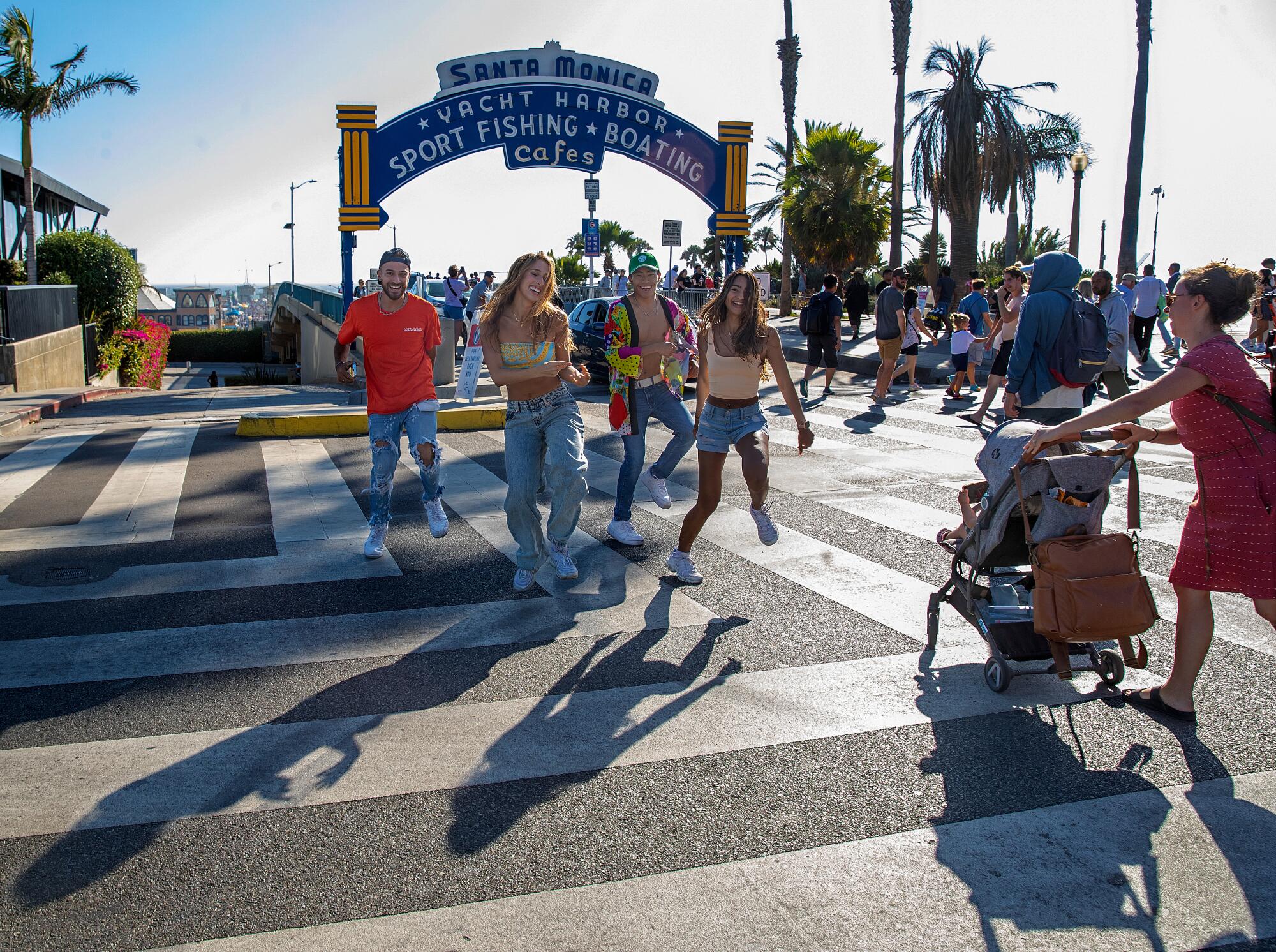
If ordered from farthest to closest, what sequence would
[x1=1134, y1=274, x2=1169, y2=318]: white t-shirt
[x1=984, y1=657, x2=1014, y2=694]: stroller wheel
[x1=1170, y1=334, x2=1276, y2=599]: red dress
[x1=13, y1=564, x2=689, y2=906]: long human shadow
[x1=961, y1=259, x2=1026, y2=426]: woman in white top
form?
[x1=1134, y1=274, x2=1169, y2=318]: white t-shirt
[x1=961, y1=259, x2=1026, y2=426]: woman in white top
[x1=984, y1=657, x2=1014, y2=694]: stroller wheel
[x1=1170, y1=334, x2=1276, y2=599]: red dress
[x1=13, y1=564, x2=689, y2=906]: long human shadow

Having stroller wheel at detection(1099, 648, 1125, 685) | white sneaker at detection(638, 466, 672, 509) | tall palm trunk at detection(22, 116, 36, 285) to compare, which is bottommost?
stroller wheel at detection(1099, 648, 1125, 685)

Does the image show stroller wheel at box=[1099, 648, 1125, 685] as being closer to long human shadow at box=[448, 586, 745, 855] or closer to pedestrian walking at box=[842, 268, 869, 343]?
long human shadow at box=[448, 586, 745, 855]

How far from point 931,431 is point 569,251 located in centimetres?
7120

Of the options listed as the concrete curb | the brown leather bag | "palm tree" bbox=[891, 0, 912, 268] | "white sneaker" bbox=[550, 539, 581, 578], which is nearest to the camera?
the brown leather bag

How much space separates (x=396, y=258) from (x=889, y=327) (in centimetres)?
1045

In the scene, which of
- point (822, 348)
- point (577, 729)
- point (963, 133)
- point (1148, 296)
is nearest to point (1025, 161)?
point (963, 133)

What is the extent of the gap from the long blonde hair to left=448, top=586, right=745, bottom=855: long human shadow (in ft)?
5.82

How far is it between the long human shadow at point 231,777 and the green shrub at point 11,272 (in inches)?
1003

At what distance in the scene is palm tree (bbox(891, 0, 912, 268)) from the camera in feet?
100

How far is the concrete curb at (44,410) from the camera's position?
508 inches

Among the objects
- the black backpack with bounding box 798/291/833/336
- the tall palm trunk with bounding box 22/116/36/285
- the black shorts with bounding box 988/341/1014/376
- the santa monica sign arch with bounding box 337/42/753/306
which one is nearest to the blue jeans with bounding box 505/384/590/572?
the black shorts with bounding box 988/341/1014/376

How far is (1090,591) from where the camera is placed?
414 cm

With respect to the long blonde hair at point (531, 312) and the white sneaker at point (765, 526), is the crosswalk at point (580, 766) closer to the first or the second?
the white sneaker at point (765, 526)

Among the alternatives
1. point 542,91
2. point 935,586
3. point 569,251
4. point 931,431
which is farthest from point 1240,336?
point 569,251
